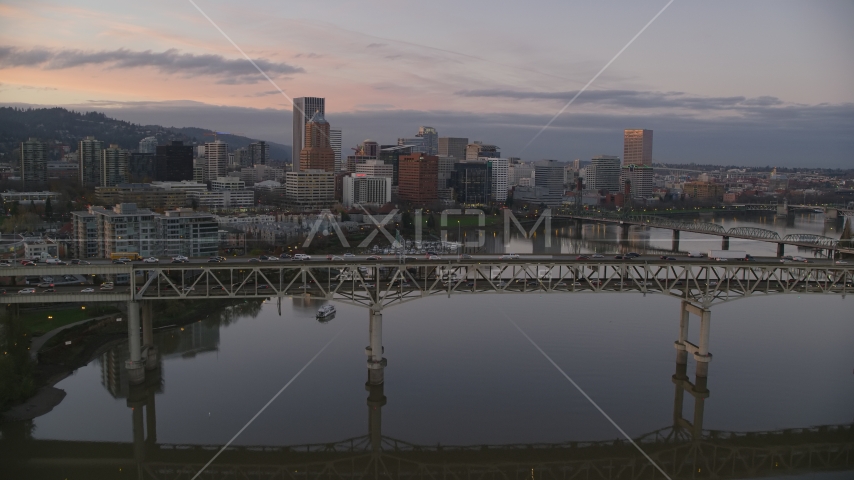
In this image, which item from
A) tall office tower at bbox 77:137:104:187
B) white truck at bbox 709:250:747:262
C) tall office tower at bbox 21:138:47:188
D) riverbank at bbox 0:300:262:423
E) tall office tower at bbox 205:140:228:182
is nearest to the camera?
riverbank at bbox 0:300:262:423

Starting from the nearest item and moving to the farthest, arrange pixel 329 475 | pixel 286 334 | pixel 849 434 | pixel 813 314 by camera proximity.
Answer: pixel 329 475
pixel 849 434
pixel 286 334
pixel 813 314

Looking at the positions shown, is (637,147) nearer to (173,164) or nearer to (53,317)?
(173,164)

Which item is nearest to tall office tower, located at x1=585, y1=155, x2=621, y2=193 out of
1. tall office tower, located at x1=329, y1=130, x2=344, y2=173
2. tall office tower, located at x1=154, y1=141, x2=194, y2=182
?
tall office tower, located at x1=329, y1=130, x2=344, y2=173

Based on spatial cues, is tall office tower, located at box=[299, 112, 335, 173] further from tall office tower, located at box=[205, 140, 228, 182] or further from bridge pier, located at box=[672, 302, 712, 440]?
bridge pier, located at box=[672, 302, 712, 440]

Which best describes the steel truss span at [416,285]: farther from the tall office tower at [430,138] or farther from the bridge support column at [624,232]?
the tall office tower at [430,138]

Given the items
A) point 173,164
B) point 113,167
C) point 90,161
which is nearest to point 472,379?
point 113,167

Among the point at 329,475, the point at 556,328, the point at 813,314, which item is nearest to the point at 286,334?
the point at 556,328

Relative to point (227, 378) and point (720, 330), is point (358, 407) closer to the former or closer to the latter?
point (227, 378)
